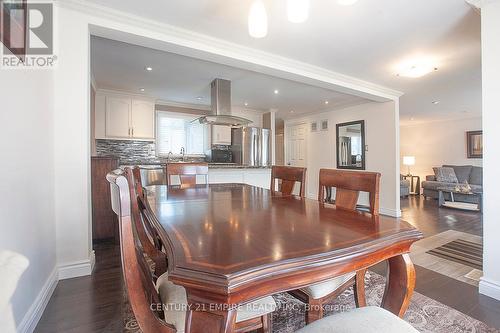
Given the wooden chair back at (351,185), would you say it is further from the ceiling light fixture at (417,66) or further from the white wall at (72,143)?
the ceiling light fixture at (417,66)

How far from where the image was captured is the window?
5.36 m

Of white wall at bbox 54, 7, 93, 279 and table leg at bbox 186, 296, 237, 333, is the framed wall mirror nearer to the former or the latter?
white wall at bbox 54, 7, 93, 279

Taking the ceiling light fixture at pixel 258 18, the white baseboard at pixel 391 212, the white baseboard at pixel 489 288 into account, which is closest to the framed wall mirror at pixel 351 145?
the white baseboard at pixel 391 212

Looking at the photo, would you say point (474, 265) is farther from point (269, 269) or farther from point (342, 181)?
point (269, 269)

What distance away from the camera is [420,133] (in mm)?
8211

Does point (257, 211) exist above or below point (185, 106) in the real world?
below

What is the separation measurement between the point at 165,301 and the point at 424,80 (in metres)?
4.79

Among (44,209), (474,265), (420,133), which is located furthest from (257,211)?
(420,133)

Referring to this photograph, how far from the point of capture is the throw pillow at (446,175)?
21.2 feet

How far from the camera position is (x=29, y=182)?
4.93ft

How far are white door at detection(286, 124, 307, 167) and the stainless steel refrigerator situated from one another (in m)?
1.26

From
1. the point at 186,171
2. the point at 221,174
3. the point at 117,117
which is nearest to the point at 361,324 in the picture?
the point at 186,171

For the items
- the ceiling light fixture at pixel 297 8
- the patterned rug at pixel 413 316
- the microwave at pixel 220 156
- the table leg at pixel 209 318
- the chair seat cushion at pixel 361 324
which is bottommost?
the patterned rug at pixel 413 316

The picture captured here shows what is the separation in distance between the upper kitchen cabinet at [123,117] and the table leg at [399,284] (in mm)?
4770
